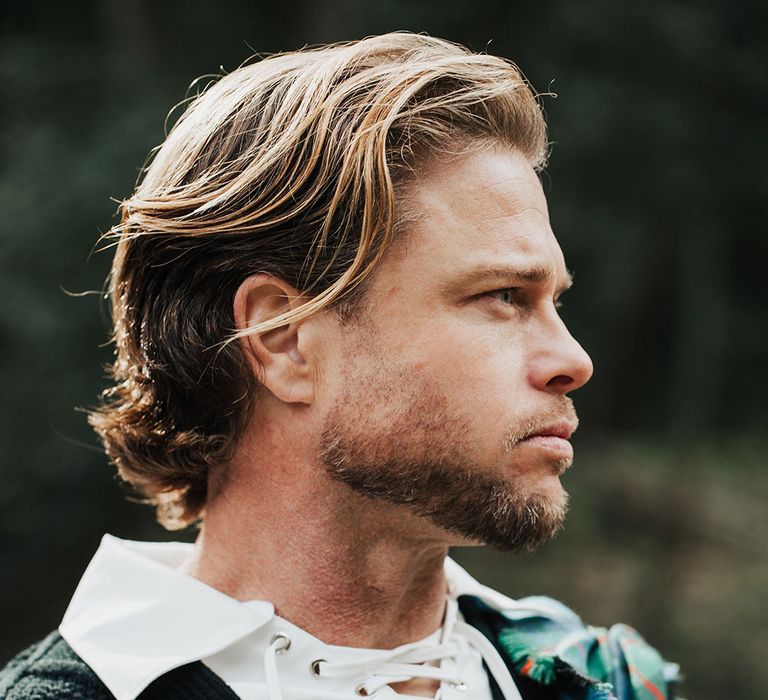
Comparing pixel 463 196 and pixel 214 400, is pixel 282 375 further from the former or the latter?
pixel 463 196

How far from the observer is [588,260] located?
8.21 m

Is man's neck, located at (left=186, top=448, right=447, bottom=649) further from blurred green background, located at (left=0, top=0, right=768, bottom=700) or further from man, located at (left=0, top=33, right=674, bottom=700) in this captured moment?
blurred green background, located at (left=0, top=0, right=768, bottom=700)

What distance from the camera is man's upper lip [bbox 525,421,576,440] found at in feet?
6.35

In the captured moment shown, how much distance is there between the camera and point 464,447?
1.89m

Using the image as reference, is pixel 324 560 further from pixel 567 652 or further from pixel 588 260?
pixel 588 260

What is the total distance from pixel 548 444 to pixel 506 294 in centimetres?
32

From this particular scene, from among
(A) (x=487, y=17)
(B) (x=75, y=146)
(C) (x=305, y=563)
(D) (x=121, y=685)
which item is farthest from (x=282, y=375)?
(A) (x=487, y=17)

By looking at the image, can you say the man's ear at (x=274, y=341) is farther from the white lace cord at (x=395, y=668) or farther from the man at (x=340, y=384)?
the white lace cord at (x=395, y=668)

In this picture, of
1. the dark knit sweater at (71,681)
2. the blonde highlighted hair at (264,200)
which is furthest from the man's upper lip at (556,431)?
the dark knit sweater at (71,681)

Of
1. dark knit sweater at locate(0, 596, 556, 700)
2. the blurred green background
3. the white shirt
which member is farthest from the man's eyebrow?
the blurred green background

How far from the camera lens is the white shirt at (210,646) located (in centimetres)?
182

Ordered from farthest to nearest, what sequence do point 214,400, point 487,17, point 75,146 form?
point 487,17 < point 75,146 < point 214,400

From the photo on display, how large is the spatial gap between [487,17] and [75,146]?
3033 millimetres

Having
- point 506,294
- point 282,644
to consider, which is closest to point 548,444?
point 506,294
